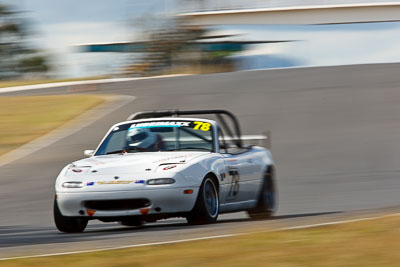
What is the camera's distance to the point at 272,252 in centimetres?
584

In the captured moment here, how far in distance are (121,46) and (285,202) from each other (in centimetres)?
4773

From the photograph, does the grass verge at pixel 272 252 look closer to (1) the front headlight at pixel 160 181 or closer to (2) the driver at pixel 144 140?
(1) the front headlight at pixel 160 181

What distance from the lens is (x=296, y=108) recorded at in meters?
25.1

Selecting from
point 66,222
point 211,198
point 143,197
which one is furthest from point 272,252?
point 66,222

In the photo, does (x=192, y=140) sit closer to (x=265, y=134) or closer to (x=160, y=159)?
(x=160, y=159)

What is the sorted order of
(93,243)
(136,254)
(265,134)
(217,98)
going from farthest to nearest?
(217,98), (265,134), (93,243), (136,254)

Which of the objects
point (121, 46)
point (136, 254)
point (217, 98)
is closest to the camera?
point (136, 254)

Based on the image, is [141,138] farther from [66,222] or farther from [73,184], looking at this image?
[66,222]

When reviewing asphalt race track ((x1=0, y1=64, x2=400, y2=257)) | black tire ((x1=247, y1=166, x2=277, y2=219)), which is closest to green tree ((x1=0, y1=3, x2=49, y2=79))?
asphalt race track ((x1=0, y1=64, x2=400, y2=257))

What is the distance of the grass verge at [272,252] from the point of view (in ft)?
18.1

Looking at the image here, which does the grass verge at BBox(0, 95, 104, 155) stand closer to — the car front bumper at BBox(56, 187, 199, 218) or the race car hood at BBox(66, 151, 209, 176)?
the race car hood at BBox(66, 151, 209, 176)

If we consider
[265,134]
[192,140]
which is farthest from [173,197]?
[265,134]

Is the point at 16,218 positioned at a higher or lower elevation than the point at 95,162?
lower

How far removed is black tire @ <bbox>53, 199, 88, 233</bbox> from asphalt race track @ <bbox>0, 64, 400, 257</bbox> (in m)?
0.14
